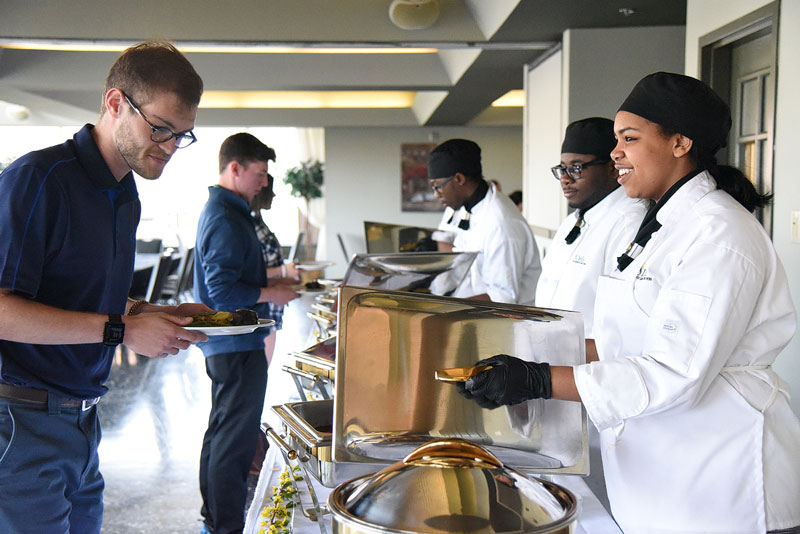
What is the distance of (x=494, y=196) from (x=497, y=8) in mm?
1638

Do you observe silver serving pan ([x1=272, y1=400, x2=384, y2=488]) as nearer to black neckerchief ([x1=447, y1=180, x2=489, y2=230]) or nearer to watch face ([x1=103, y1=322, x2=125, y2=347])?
watch face ([x1=103, y1=322, x2=125, y2=347])

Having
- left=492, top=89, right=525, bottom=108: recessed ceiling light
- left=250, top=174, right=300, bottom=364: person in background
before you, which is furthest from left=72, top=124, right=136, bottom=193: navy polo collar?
left=492, top=89, right=525, bottom=108: recessed ceiling light

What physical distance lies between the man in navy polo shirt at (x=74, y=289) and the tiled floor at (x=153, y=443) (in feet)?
4.43

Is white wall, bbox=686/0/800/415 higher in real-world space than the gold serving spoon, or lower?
higher

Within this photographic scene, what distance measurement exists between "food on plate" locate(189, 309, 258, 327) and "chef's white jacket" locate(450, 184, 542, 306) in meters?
0.98

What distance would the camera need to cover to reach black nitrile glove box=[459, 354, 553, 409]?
3.07 ft

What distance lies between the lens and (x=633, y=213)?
1.63m

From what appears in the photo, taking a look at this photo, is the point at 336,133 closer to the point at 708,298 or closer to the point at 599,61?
the point at 599,61

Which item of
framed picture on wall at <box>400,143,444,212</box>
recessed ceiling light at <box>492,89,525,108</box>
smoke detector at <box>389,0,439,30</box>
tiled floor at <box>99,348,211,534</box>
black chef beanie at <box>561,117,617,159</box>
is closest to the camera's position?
black chef beanie at <box>561,117,617,159</box>

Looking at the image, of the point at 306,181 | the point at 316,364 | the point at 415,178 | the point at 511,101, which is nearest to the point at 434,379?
the point at 316,364

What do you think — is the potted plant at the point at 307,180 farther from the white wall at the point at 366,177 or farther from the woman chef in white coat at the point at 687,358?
the woman chef in white coat at the point at 687,358

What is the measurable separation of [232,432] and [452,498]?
66.1 inches

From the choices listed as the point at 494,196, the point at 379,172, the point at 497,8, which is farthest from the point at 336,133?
the point at 494,196

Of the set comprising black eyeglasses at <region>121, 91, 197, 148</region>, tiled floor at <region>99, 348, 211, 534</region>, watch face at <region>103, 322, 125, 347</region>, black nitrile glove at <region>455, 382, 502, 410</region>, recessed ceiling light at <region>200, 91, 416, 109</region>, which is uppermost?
recessed ceiling light at <region>200, 91, 416, 109</region>
